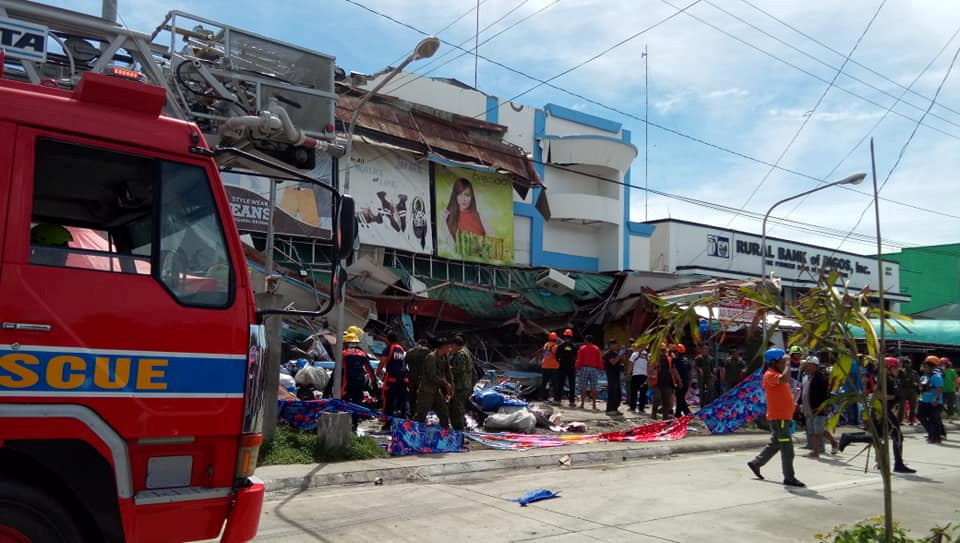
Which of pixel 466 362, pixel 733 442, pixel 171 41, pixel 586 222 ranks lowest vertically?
pixel 733 442

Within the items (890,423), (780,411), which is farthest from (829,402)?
(780,411)

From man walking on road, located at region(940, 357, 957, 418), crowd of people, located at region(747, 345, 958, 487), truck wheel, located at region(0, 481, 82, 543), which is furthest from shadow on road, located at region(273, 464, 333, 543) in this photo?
man walking on road, located at region(940, 357, 957, 418)

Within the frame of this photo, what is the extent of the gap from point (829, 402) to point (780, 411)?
18.8 feet

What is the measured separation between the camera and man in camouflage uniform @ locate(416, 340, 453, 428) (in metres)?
12.3

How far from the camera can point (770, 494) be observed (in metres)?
9.38

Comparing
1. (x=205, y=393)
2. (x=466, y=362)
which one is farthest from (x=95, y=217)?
(x=466, y=362)

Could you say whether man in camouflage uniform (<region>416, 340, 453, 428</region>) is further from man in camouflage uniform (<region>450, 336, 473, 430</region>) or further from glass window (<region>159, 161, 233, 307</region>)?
glass window (<region>159, 161, 233, 307</region>)

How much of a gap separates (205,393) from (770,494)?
300 inches

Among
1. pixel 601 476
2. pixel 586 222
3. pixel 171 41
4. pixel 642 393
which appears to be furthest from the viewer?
pixel 586 222

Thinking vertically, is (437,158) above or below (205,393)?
above

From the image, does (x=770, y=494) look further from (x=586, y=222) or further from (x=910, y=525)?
(x=586, y=222)

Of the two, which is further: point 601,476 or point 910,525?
point 601,476

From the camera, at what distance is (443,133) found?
25.7 meters

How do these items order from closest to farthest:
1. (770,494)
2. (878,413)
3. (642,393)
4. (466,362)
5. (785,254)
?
(878,413) → (770,494) → (466,362) → (642,393) → (785,254)
